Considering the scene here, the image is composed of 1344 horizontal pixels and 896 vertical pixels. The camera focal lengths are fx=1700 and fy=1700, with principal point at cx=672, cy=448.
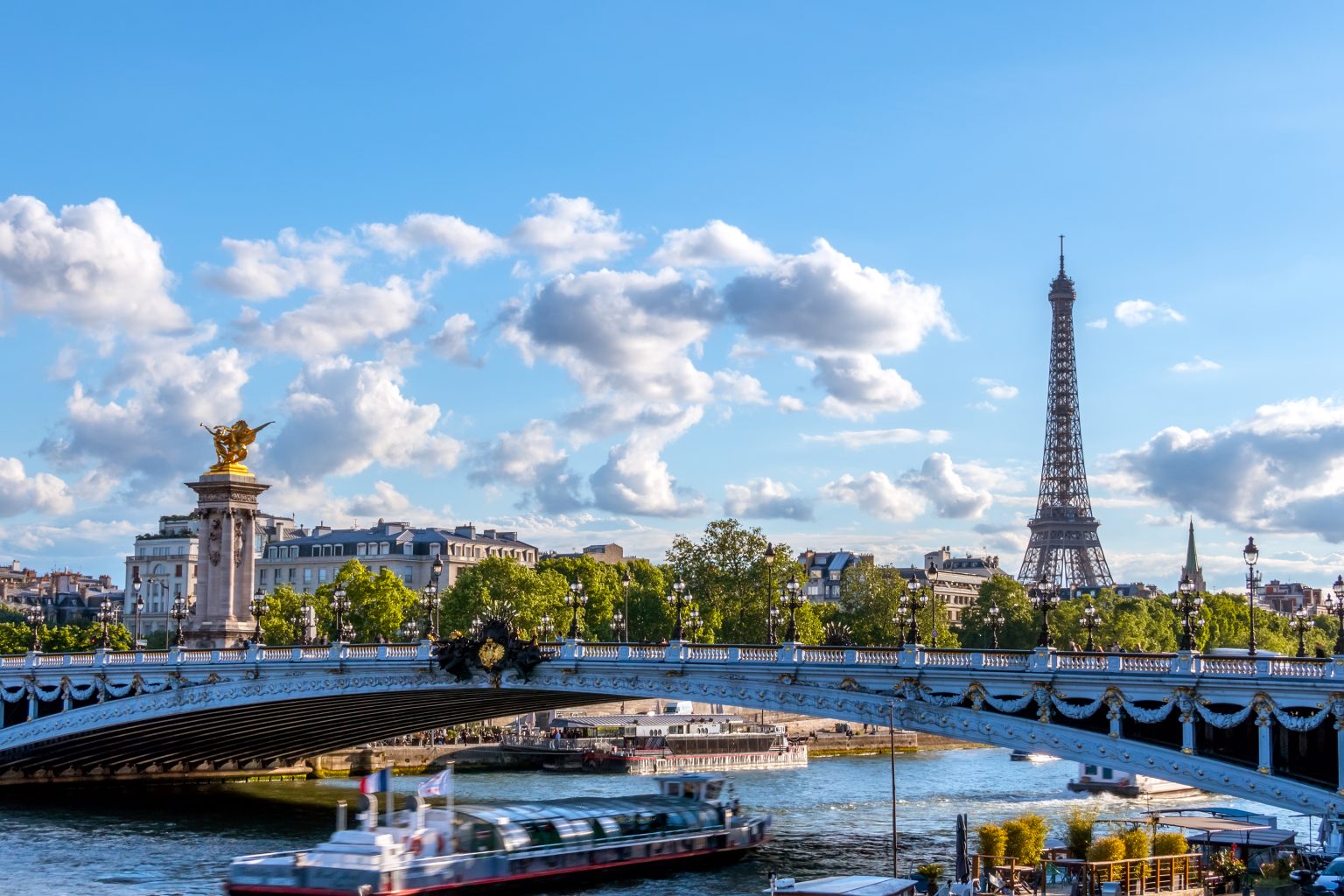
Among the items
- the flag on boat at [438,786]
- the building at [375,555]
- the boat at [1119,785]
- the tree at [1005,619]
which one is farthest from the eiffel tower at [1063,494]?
the flag on boat at [438,786]

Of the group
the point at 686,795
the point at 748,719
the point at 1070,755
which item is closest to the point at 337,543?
the point at 748,719

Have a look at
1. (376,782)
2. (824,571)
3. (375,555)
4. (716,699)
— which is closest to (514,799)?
(716,699)

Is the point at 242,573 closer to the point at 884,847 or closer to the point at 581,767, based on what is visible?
the point at 581,767

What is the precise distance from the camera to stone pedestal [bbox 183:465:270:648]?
8250cm

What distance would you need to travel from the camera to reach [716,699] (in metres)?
52.9

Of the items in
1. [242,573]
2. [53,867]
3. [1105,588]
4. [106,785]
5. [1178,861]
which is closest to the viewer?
[1178,861]

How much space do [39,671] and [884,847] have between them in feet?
118

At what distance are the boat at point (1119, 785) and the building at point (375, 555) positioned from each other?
78.0m

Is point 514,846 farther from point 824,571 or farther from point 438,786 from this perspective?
point 824,571

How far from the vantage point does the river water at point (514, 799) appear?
5006cm

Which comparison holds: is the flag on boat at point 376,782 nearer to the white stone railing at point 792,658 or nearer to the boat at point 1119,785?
the white stone railing at point 792,658

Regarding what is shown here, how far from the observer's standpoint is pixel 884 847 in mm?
55000

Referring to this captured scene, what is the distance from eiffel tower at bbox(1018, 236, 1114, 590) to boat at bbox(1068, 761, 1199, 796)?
85.0 meters

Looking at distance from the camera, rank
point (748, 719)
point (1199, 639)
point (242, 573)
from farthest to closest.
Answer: point (1199, 639) < point (748, 719) < point (242, 573)
